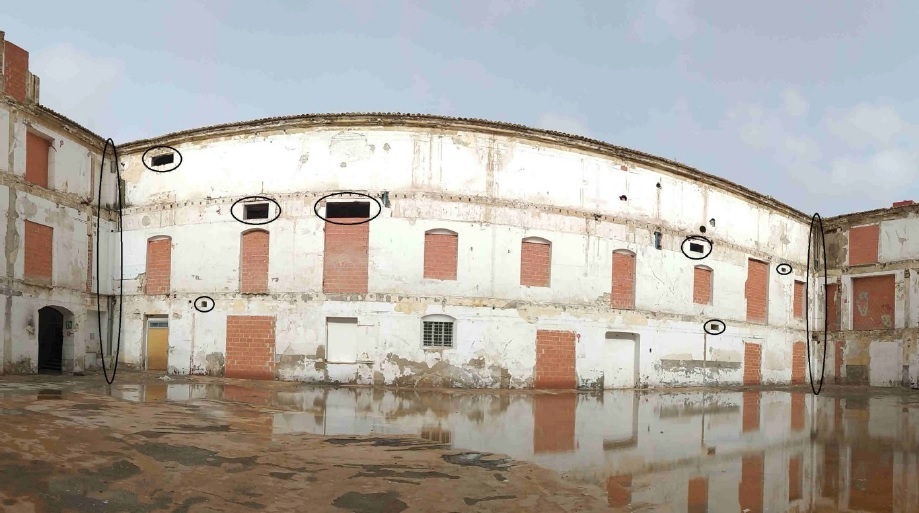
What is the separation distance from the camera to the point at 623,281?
22.9 m

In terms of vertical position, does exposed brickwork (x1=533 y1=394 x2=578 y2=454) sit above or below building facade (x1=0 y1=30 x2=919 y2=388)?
below

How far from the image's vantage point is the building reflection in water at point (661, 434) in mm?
7246

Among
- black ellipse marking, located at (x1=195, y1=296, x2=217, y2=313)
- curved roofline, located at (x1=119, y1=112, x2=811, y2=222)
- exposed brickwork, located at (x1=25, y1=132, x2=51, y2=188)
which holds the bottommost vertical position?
black ellipse marking, located at (x1=195, y1=296, x2=217, y2=313)

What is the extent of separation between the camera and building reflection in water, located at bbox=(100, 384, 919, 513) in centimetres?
725

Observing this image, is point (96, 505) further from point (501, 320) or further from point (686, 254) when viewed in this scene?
point (686, 254)

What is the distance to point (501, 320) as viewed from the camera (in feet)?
67.3

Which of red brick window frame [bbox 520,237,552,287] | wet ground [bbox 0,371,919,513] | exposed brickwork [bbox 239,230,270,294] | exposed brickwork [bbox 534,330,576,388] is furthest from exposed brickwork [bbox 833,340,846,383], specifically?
exposed brickwork [bbox 239,230,270,294]

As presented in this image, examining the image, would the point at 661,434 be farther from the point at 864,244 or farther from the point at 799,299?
the point at 864,244

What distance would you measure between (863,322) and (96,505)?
3244cm

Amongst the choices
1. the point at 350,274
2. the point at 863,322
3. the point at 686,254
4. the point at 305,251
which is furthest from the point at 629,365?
the point at 863,322

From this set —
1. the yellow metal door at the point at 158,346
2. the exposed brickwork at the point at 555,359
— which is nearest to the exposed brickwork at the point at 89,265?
the yellow metal door at the point at 158,346

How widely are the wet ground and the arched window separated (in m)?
4.65

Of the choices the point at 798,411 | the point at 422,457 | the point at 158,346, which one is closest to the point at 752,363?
the point at 798,411

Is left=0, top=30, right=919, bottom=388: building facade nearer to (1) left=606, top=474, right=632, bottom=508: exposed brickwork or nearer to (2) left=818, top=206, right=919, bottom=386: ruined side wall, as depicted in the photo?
(2) left=818, top=206, right=919, bottom=386: ruined side wall
